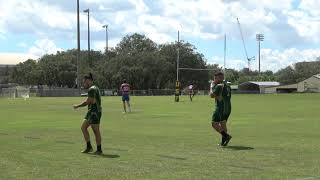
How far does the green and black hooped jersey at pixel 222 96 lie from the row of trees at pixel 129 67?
98982 millimetres

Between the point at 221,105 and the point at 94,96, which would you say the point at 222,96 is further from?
the point at 94,96

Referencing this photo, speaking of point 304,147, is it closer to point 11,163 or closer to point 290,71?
point 11,163

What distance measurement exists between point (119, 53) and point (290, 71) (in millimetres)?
57126

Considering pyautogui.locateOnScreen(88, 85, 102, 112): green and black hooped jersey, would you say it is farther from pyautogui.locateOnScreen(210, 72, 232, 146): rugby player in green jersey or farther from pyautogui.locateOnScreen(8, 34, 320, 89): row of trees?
pyautogui.locateOnScreen(8, 34, 320, 89): row of trees

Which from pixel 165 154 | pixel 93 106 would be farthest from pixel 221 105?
pixel 93 106

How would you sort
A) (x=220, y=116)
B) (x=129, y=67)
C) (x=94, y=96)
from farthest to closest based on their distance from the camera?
(x=129, y=67)
(x=220, y=116)
(x=94, y=96)

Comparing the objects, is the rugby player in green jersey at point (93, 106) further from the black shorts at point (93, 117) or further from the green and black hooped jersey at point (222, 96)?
the green and black hooped jersey at point (222, 96)

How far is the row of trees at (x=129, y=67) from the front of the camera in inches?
4675

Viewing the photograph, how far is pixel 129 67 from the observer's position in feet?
390

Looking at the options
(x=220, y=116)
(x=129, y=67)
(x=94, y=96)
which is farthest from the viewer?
(x=129, y=67)

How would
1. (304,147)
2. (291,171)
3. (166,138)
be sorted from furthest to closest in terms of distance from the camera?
1. (166,138)
2. (304,147)
3. (291,171)

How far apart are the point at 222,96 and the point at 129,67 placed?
343 feet

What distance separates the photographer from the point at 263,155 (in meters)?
12.7

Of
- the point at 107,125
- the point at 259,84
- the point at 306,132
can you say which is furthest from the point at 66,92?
the point at 306,132
